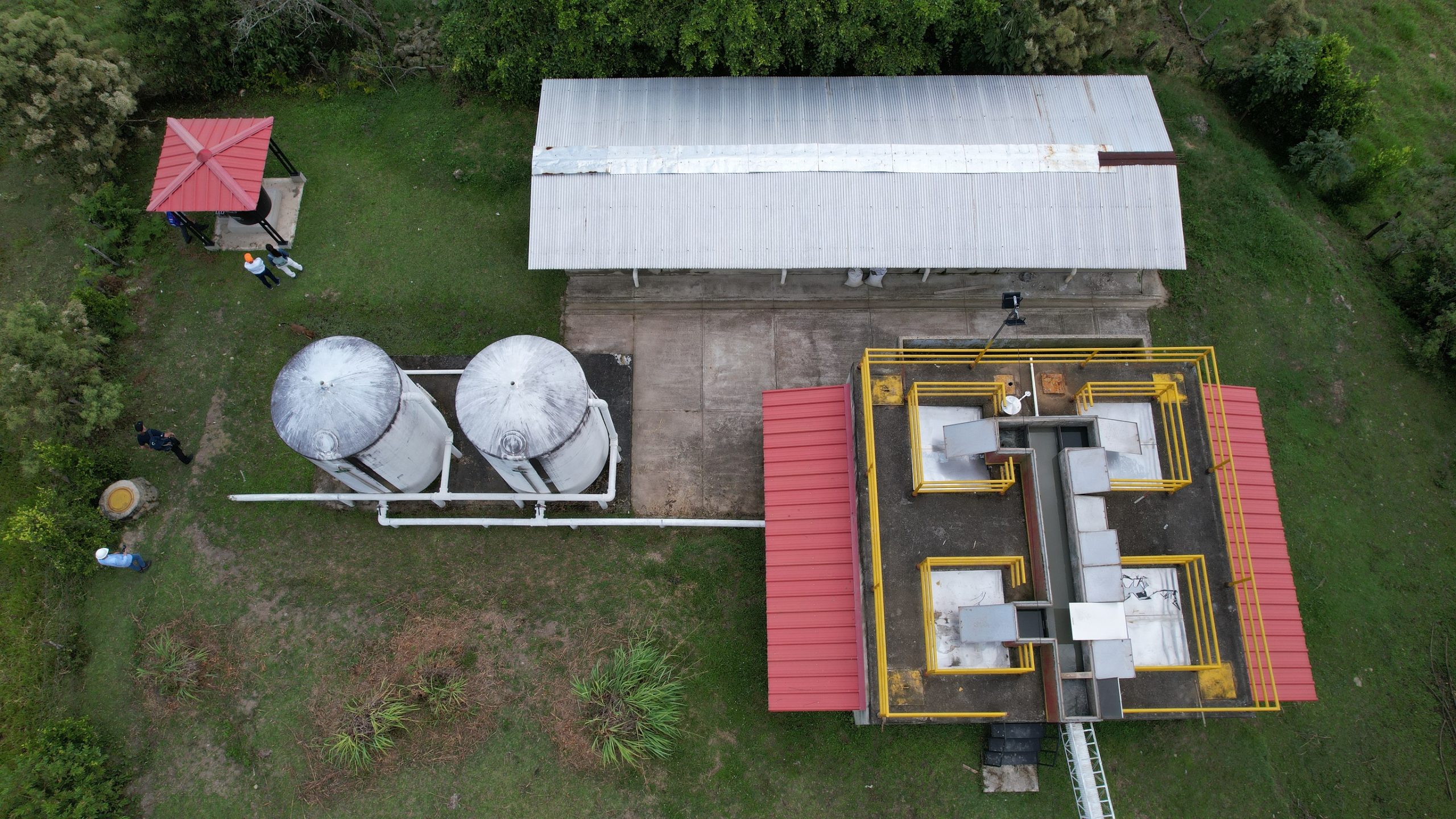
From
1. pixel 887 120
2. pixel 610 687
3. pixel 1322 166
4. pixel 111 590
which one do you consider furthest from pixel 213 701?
pixel 1322 166

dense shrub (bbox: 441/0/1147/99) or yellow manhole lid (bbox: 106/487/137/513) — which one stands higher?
dense shrub (bbox: 441/0/1147/99)

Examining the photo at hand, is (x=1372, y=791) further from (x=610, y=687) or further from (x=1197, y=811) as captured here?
(x=610, y=687)

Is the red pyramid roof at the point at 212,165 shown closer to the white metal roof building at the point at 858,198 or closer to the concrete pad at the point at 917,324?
the white metal roof building at the point at 858,198

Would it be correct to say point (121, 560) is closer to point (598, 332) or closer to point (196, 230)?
point (196, 230)

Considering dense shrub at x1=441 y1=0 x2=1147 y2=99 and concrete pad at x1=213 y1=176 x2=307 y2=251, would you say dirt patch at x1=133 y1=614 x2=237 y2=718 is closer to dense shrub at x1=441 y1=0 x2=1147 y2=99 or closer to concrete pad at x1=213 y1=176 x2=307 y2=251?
concrete pad at x1=213 y1=176 x2=307 y2=251

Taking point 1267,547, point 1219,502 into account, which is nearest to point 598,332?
point 1219,502

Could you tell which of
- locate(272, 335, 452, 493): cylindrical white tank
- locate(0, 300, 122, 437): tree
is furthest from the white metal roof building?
locate(0, 300, 122, 437): tree

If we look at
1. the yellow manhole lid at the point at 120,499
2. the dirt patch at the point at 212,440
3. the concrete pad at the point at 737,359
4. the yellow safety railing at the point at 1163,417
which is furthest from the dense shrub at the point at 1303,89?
the yellow manhole lid at the point at 120,499
